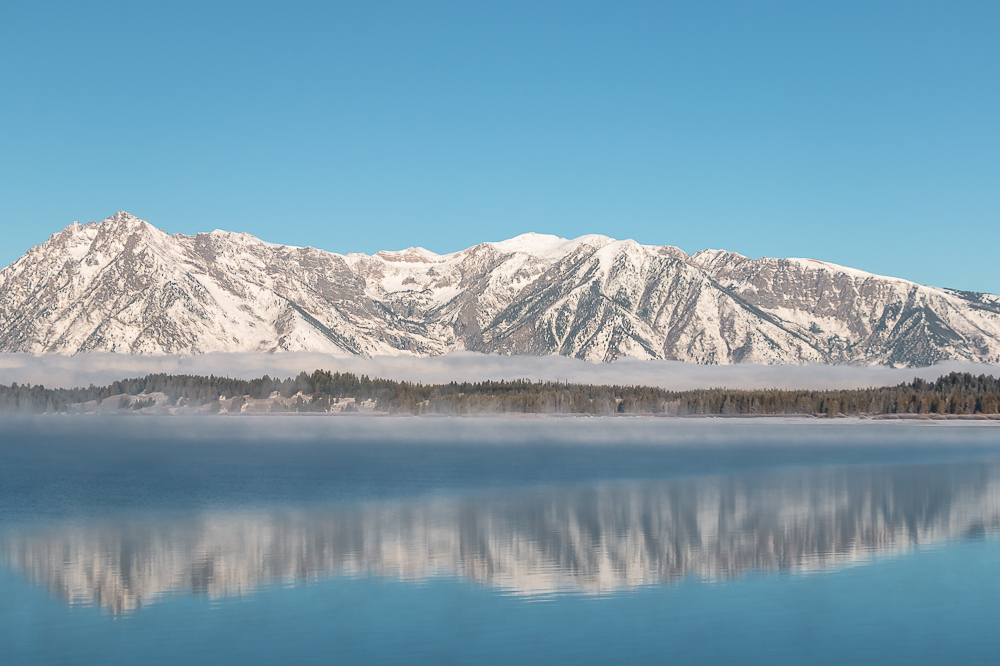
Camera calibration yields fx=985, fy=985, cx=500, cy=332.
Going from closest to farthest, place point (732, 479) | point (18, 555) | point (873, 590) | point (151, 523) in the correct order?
point (873, 590) → point (18, 555) → point (151, 523) → point (732, 479)

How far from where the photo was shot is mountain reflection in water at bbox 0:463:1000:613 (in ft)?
164

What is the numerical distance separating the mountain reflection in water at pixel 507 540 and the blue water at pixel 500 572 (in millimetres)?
277

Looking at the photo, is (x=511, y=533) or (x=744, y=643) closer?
(x=744, y=643)

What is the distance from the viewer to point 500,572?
51.3 meters

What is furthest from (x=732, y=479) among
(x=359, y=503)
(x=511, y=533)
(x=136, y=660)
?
(x=136, y=660)

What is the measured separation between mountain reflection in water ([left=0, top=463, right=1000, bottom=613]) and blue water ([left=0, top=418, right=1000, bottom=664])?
277 millimetres

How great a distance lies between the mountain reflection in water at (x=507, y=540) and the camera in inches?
1971

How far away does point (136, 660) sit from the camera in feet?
116

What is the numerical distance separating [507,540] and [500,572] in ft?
34.8

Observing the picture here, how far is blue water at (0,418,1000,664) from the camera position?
3766 centimetres

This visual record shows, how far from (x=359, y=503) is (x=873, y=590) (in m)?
48.2

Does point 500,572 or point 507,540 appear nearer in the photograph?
point 500,572

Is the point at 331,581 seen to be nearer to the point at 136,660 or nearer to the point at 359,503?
the point at 136,660

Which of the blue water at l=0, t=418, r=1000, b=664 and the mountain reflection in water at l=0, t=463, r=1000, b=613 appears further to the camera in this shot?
the mountain reflection in water at l=0, t=463, r=1000, b=613
